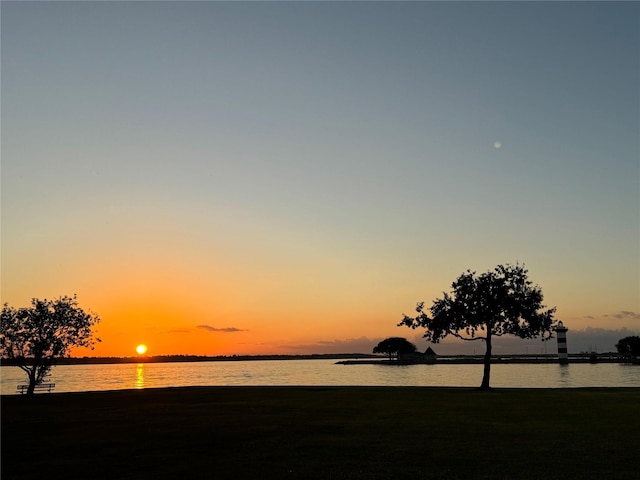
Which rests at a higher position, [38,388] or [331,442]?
[331,442]

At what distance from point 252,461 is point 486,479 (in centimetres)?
792

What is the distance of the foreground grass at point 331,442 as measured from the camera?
61.3 feet

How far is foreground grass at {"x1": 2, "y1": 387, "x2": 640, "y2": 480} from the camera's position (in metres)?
18.7

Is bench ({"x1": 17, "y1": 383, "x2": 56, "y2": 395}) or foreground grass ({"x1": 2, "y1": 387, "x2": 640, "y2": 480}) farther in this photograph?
bench ({"x1": 17, "y1": 383, "x2": 56, "y2": 395})

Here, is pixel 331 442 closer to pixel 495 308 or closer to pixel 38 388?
pixel 495 308

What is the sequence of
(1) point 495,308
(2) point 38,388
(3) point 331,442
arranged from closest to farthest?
(3) point 331,442, (1) point 495,308, (2) point 38,388

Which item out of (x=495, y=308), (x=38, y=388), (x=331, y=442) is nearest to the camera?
(x=331, y=442)

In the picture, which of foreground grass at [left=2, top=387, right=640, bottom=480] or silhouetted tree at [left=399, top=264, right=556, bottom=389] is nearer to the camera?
foreground grass at [left=2, top=387, right=640, bottom=480]

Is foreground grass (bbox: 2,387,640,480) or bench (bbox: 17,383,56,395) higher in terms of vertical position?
foreground grass (bbox: 2,387,640,480)

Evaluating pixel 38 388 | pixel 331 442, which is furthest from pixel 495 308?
pixel 38 388

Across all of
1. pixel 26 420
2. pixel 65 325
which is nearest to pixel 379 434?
pixel 26 420

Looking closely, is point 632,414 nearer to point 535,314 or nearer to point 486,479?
point 486,479

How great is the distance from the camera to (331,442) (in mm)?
24016

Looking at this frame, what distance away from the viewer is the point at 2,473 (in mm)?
19188
